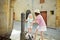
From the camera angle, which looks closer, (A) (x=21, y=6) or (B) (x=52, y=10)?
(B) (x=52, y=10)

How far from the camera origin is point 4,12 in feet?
12.8

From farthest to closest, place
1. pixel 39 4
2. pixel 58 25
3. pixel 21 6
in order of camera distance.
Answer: pixel 21 6 < pixel 39 4 < pixel 58 25

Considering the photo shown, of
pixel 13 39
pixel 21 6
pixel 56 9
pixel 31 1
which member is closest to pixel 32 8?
pixel 31 1

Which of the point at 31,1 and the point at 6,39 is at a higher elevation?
the point at 31,1

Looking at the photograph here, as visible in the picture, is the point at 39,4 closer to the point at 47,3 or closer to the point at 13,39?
the point at 47,3

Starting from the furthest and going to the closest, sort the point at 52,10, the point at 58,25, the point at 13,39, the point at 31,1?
the point at 31,1 → the point at 52,10 → the point at 58,25 → the point at 13,39

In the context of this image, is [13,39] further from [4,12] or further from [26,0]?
[26,0]

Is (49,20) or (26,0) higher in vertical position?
(26,0)

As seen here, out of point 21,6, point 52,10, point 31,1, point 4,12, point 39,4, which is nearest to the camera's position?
point 4,12

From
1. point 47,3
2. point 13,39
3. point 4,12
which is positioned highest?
point 47,3

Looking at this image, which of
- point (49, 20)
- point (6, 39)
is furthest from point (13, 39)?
point (49, 20)

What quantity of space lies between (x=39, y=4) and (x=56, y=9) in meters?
2.55

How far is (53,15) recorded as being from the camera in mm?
13305

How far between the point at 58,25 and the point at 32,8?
4.03 metres
